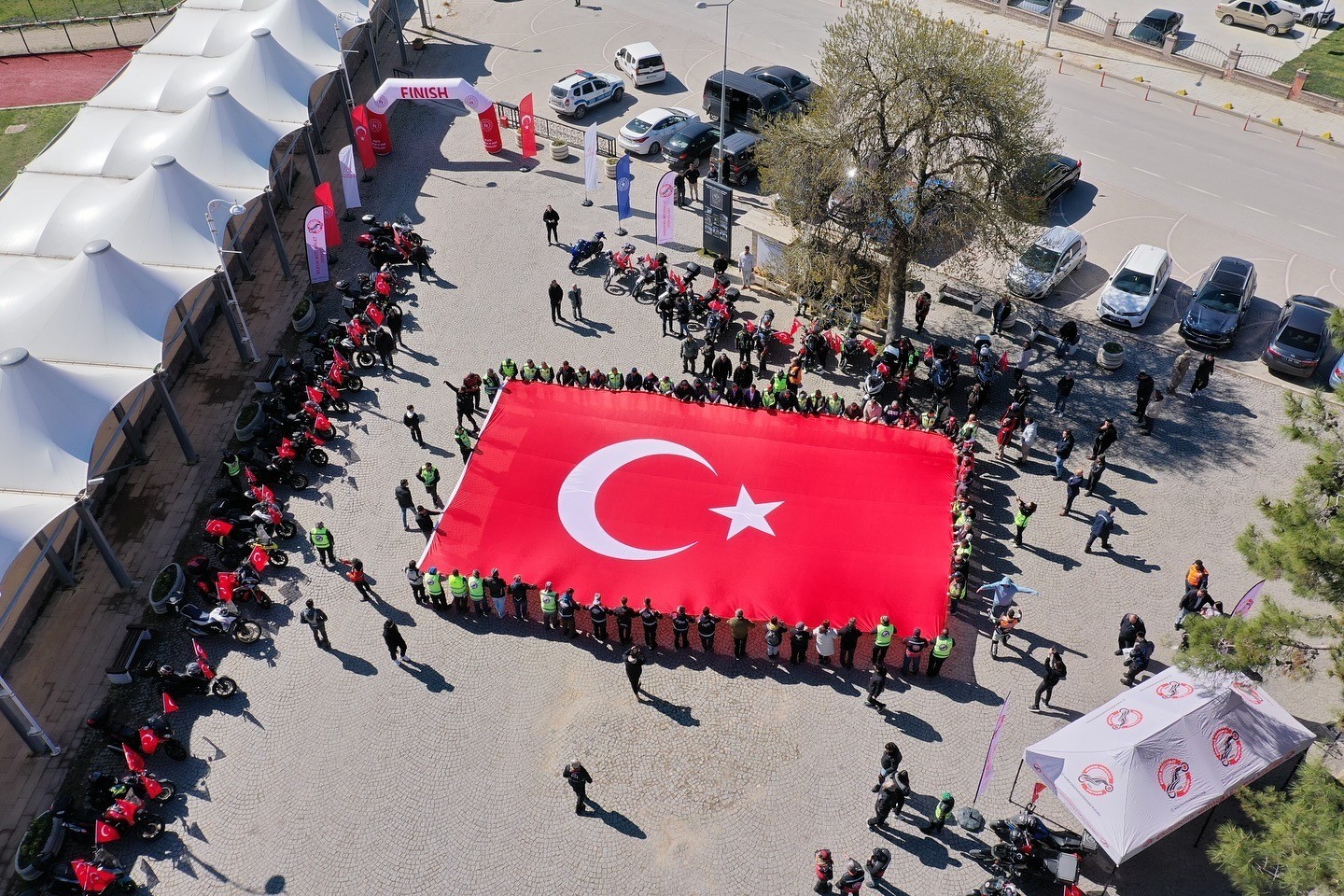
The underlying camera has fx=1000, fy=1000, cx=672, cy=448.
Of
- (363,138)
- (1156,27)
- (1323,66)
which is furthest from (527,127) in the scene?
(1323,66)

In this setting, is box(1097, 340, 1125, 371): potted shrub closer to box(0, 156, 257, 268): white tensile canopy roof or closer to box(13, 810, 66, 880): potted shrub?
box(0, 156, 257, 268): white tensile canopy roof

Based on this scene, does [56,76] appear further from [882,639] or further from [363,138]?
[882,639]

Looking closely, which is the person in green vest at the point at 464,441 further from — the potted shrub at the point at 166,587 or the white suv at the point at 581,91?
the white suv at the point at 581,91

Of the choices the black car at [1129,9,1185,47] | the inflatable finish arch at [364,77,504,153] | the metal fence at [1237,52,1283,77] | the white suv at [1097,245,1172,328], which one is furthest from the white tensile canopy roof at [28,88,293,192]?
the metal fence at [1237,52,1283,77]

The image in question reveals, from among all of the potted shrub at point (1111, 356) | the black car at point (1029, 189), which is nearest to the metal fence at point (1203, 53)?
the potted shrub at point (1111, 356)

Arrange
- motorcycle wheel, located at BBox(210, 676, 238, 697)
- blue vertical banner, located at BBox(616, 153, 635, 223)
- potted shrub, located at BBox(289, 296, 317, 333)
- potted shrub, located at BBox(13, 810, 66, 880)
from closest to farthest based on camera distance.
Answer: potted shrub, located at BBox(13, 810, 66, 880) → motorcycle wheel, located at BBox(210, 676, 238, 697) → potted shrub, located at BBox(289, 296, 317, 333) → blue vertical banner, located at BBox(616, 153, 635, 223)
